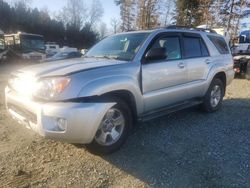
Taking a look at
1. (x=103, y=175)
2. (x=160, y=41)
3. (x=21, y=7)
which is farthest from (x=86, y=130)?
(x=21, y=7)

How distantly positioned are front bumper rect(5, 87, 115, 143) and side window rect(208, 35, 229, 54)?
12.3 feet

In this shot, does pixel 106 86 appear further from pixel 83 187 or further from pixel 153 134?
pixel 153 134

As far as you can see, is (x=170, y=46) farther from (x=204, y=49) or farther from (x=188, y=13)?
(x=188, y=13)

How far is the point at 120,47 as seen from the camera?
5035 mm

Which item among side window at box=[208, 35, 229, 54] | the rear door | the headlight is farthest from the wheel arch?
side window at box=[208, 35, 229, 54]

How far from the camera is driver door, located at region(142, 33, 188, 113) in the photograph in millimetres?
4613

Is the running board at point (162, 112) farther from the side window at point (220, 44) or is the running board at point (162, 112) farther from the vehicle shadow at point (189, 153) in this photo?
the side window at point (220, 44)

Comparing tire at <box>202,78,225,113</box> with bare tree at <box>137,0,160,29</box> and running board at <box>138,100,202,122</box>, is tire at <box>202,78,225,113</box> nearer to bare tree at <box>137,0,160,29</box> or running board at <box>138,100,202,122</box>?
running board at <box>138,100,202,122</box>

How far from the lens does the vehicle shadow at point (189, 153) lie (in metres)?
3.60

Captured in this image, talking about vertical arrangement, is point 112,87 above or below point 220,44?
below

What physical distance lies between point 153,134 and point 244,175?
5.82 feet

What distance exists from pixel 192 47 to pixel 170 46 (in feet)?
2.46

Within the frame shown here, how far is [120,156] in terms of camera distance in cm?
420

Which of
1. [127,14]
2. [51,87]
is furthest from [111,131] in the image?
[127,14]
